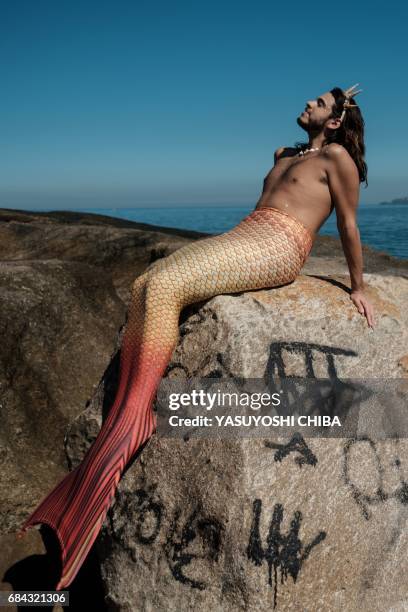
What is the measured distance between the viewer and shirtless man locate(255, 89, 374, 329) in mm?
3455

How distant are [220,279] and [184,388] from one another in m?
0.66

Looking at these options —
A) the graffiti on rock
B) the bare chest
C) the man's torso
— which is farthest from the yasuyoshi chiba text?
the bare chest

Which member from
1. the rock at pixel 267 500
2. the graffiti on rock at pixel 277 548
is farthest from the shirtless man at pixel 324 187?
the graffiti on rock at pixel 277 548

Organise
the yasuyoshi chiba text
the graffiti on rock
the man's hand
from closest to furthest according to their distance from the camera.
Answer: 1. the graffiti on rock
2. the yasuyoshi chiba text
3. the man's hand

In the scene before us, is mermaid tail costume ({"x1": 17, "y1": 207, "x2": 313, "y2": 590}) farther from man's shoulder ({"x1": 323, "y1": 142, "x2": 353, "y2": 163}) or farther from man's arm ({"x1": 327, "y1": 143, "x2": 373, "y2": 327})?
man's shoulder ({"x1": 323, "y1": 142, "x2": 353, "y2": 163})

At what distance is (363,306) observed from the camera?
334cm

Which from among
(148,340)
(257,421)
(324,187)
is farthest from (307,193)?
(257,421)

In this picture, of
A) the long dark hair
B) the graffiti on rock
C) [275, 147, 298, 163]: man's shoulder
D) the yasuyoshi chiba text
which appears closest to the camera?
the graffiti on rock

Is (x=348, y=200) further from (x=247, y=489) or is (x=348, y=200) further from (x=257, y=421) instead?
(x=247, y=489)

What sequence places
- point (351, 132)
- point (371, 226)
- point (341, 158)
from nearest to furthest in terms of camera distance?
1. point (341, 158)
2. point (351, 132)
3. point (371, 226)

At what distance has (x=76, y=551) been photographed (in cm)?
280

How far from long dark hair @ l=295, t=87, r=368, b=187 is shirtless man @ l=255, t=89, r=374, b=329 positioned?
32mm

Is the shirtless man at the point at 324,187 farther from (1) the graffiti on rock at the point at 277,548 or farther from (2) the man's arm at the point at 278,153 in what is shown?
(1) the graffiti on rock at the point at 277,548

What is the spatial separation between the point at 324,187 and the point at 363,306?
83cm
